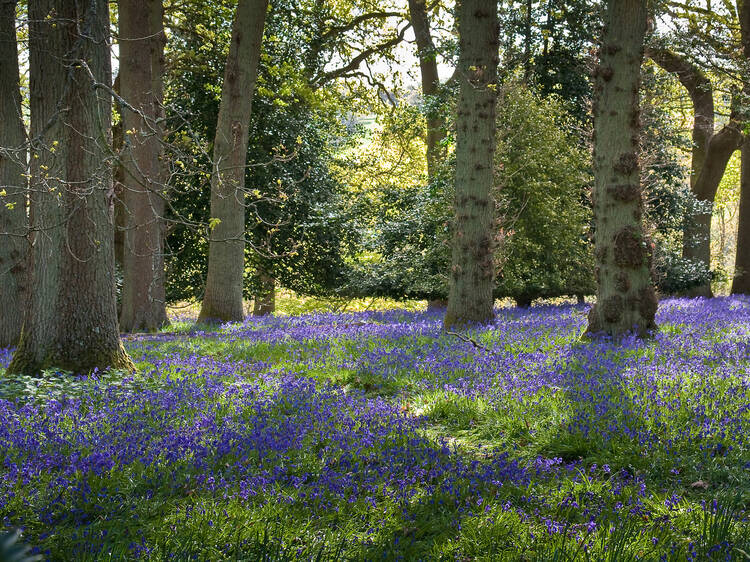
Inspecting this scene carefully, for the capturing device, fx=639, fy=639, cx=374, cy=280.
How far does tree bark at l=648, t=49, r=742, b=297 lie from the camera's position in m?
22.8

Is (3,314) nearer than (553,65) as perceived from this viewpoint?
Yes

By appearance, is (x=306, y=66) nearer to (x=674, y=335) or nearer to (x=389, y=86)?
(x=389, y=86)

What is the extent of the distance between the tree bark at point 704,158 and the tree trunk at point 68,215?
65.2 feet

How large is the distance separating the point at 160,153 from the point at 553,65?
13.5 metres

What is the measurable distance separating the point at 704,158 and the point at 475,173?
1694 centimetres

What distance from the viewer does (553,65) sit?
21.8m

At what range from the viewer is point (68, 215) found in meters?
7.94

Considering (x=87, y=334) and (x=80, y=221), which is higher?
(x=80, y=221)

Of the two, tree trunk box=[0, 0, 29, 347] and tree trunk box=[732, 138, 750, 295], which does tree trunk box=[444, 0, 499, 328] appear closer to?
tree trunk box=[0, 0, 29, 347]

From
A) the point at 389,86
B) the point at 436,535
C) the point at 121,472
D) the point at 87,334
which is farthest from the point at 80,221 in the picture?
the point at 389,86

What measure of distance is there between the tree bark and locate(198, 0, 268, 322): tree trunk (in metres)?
14.3

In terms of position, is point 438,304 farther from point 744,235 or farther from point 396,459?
point 396,459

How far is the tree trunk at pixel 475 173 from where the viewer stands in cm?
1223

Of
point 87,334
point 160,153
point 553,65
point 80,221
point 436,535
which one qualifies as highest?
point 553,65
